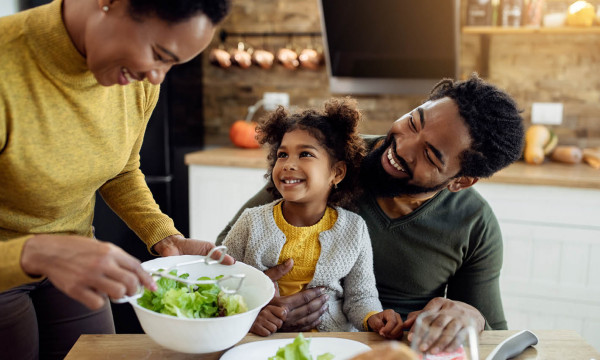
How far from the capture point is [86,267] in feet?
2.60

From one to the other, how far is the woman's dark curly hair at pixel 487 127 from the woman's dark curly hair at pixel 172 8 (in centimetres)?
75

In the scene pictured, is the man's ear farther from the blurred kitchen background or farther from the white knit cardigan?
the blurred kitchen background

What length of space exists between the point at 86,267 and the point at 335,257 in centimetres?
69

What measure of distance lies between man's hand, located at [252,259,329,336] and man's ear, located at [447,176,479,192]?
0.46 m

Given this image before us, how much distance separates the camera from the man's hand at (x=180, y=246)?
1192mm

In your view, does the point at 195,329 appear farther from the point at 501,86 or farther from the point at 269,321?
the point at 501,86

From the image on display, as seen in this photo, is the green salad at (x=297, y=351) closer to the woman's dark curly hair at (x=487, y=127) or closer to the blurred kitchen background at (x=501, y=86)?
the woman's dark curly hair at (x=487, y=127)

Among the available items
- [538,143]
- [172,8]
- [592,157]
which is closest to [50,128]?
[172,8]

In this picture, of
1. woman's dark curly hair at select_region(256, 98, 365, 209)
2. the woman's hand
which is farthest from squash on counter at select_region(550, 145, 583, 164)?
the woman's hand

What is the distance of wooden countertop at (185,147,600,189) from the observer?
7.72 feet

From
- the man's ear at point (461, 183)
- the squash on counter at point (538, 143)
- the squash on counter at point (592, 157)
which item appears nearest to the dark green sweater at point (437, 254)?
the man's ear at point (461, 183)

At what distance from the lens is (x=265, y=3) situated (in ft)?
10.6

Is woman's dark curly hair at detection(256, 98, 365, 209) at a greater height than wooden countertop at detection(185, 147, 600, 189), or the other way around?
woman's dark curly hair at detection(256, 98, 365, 209)

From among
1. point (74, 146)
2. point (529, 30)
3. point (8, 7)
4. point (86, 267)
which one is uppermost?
point (8, 7)
